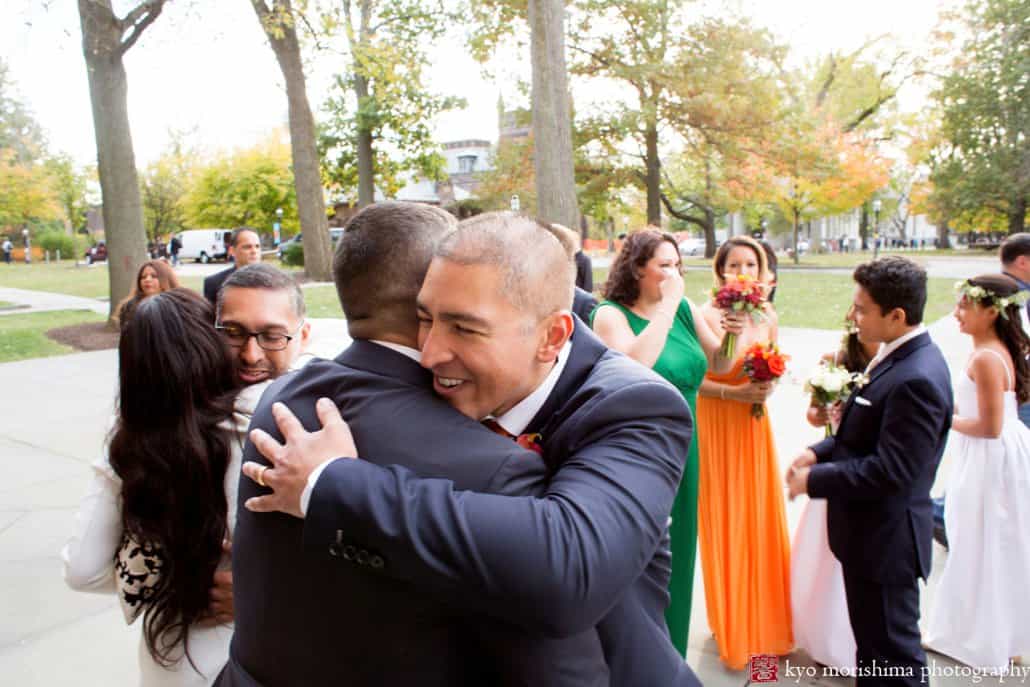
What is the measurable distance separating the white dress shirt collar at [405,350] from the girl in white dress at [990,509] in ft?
11.4

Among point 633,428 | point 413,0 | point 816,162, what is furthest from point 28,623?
point 816,162

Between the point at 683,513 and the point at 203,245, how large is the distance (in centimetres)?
5080

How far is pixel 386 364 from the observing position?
130cm

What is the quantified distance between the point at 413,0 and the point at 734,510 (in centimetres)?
2277

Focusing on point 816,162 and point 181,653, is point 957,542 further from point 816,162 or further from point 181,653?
point 816,162

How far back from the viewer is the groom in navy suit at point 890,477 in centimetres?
283

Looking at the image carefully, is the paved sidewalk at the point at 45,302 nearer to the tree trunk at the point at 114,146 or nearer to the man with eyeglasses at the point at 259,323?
the tree trunk at the point at 114,146

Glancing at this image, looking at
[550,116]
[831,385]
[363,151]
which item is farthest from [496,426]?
[363,151]

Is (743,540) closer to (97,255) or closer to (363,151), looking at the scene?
(363,151)

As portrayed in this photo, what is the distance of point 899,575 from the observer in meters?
2.88

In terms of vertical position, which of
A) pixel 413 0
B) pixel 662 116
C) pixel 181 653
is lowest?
pixel 181 653

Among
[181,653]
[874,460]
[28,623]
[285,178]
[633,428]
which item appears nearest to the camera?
[633,428]

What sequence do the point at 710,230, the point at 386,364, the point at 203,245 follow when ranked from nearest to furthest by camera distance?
the point at 386,364 → the point at 710,230 → the point at 203,245

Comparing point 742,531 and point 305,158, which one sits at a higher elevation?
point 305,158
